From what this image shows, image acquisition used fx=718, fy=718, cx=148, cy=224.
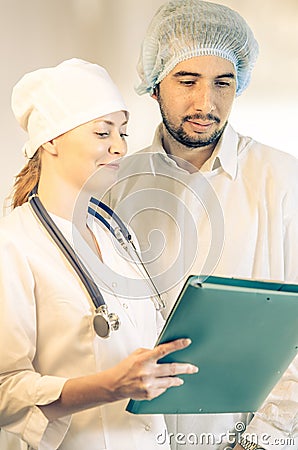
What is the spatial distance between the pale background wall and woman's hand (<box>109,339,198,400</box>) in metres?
0.63

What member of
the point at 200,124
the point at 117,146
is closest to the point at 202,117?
the point at 200,124

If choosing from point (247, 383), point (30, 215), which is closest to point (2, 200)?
point (30, 215)

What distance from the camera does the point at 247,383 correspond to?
1.13 metres

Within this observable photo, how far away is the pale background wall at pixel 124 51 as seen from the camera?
4.76 feet

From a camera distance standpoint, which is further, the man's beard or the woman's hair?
the man's beard

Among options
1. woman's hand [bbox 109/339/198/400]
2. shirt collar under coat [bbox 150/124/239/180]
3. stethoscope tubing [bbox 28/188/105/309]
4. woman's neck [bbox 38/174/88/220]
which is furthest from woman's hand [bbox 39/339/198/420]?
shirt collar under coat [bbox 150/124/239/180]

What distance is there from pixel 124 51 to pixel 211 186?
0.37 metres

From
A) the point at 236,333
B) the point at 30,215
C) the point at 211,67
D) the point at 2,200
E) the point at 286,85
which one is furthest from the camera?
the point at 286,85

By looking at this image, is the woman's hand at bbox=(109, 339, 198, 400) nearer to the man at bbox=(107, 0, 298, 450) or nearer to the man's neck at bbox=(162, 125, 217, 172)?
the man at bbox=(107, 0, 298, 450)

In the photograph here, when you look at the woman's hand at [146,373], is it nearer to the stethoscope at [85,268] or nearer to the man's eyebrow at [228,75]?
the stethoscope at [85,268]

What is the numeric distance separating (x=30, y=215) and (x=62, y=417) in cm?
31

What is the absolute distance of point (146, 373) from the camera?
93 centimetres

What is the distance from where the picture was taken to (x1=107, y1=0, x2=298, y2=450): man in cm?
136

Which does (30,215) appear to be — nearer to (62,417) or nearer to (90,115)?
(90,115)
